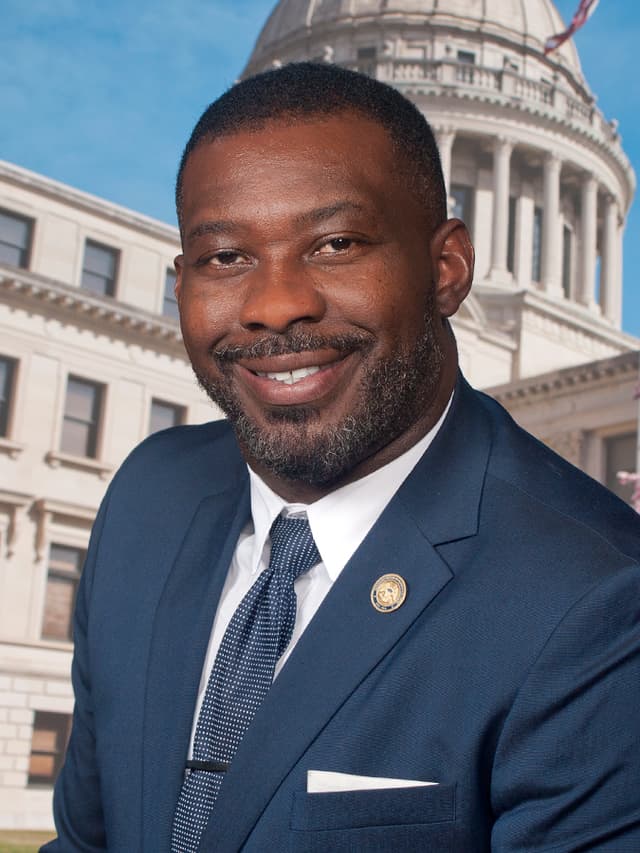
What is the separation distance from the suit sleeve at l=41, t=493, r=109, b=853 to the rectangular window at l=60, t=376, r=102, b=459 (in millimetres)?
28048

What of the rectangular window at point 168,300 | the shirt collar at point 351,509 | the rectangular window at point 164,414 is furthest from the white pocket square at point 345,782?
the rectangular window at point 168,300

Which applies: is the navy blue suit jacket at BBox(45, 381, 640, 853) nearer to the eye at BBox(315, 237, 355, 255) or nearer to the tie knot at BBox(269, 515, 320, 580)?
the tie knot at BBox(269, 515, 320, 580)

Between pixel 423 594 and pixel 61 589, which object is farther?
pixel 61 589

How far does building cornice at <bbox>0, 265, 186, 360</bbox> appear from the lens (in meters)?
29.1

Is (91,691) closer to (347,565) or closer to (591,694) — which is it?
(347,565)

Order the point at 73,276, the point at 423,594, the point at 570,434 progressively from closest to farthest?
the point at 423,594, the point at 73,276, the point at 570,434

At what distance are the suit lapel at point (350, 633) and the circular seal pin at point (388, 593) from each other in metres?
0.01

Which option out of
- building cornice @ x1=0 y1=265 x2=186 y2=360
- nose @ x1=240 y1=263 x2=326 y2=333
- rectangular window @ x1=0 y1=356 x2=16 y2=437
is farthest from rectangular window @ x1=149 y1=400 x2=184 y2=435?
nose @ x1=240 y1=263 x2=326 y2=333

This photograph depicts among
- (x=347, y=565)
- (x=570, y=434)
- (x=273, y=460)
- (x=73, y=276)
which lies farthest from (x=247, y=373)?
(x=570, y=434)

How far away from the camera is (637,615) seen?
187 cm

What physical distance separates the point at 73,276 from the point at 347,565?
96.7 ft

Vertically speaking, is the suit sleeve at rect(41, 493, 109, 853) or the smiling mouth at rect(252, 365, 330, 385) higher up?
the smiling mouth at rect(252, 365, 330, 385)

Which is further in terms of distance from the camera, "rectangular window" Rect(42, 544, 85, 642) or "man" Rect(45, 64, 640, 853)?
"rectangular window" Rect(42, 544, 85, 642)

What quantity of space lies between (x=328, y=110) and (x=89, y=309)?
94.9 ft
